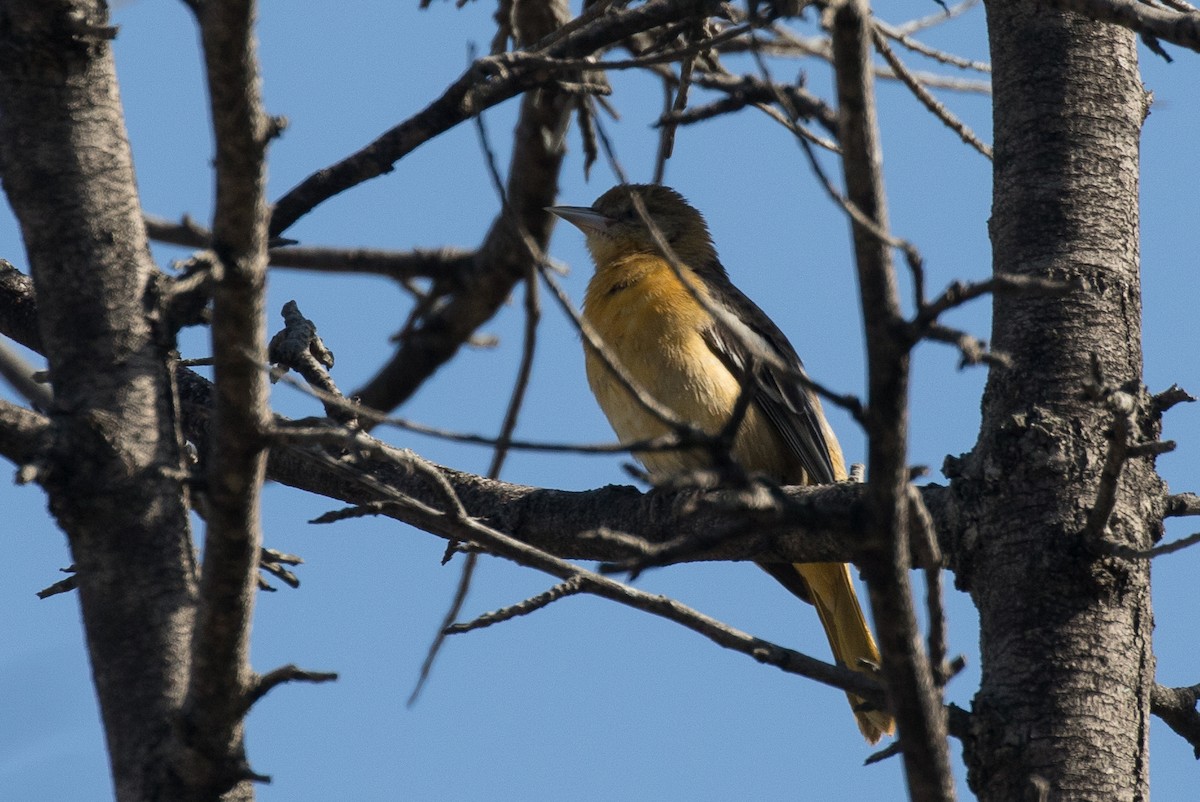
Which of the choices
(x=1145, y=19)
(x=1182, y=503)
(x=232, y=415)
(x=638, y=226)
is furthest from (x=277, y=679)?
(x=638, y=226)

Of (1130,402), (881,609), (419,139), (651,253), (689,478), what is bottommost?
(881,609)

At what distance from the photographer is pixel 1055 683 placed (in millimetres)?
2967

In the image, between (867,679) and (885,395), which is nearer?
(885,395)

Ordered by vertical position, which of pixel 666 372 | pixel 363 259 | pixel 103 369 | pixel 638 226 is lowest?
pixel 103 369

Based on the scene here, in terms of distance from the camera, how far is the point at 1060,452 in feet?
10.4

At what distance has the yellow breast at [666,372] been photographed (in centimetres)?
503

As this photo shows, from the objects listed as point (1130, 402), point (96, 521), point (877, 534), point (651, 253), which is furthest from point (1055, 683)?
point (651, 253)

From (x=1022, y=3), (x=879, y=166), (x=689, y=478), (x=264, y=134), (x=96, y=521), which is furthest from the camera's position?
(x=1022, y=3)

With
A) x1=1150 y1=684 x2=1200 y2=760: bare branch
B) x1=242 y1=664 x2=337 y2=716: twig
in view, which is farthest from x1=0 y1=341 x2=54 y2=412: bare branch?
x1=1150 y1=684 x2=1200 y2=760: bare branch

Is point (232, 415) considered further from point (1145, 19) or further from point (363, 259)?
point (363, 259)

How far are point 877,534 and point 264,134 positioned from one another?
3.13ft

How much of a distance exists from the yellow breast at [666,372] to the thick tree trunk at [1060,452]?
155cm

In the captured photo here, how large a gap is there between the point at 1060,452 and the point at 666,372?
6.88 feet

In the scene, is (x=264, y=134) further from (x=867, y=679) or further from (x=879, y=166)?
(x=867, y=679)
